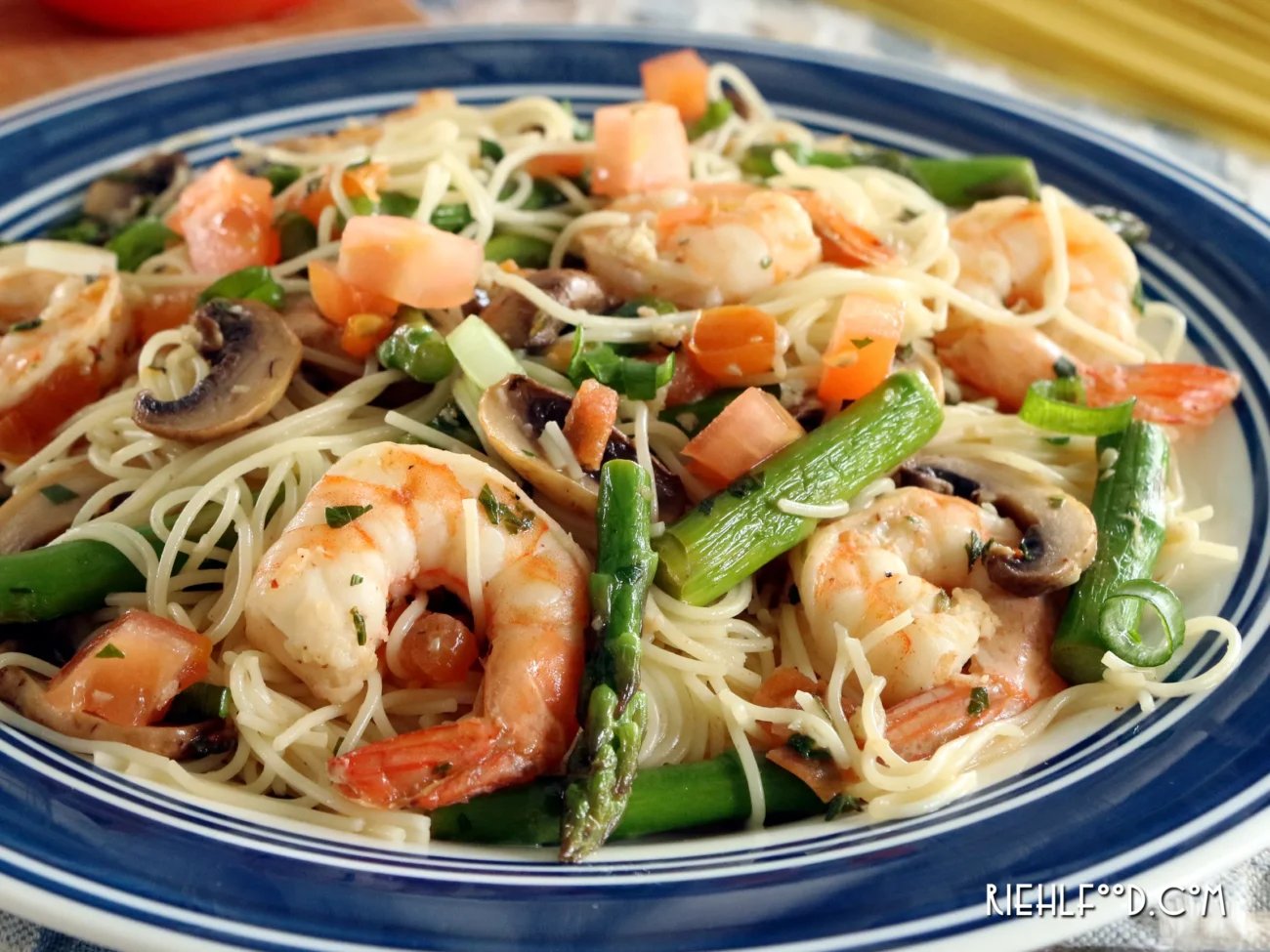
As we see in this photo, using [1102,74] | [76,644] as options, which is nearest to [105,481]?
[76,644]

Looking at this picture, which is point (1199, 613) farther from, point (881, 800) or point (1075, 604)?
point (881, 800)

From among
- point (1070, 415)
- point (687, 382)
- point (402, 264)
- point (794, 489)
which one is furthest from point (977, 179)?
point (402, 264)

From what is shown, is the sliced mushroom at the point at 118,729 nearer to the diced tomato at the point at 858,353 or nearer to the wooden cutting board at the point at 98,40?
the diced tomato at the point at 858,353

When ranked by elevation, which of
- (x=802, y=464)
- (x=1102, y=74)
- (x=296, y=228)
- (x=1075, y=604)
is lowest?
(x=1075, y=604)

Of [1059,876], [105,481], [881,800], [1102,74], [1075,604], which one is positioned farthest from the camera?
[1102,74]

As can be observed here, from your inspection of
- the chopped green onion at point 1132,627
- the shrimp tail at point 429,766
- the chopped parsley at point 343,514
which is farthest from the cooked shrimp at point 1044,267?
the shrimp tail at point 429,766

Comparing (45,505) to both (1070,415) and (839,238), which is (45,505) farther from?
(1070,415)

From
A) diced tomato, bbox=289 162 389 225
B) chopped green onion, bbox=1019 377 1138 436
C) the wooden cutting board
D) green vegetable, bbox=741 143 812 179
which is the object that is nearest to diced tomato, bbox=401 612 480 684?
diced tomato, bbox=289 162 389 225
